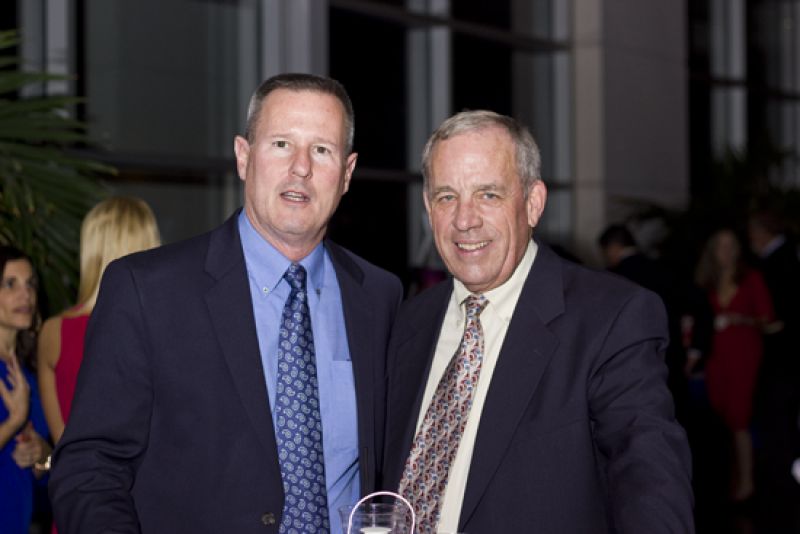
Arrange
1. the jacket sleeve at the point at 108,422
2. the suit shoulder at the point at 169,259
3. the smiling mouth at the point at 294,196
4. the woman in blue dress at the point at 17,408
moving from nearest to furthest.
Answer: the jacket sleeve at the point at 108,422
the suit shoulder at the point at 169,259
the smiling mouth at the point at 294,196
the woman in blue dress at the point at 17,408

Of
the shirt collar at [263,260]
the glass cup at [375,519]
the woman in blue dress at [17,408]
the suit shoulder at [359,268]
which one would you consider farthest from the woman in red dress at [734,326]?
the glass cup at [375,519]

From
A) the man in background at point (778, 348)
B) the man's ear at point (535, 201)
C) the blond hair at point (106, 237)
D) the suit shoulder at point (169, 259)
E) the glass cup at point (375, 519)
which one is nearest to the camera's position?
the glass cup at point (375, 519)

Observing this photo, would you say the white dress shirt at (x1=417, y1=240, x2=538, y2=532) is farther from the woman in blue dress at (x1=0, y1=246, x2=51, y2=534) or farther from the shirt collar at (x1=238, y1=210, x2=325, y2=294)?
the woman in blue dress at (x1=0, y1=246, x2=51, y2=534)

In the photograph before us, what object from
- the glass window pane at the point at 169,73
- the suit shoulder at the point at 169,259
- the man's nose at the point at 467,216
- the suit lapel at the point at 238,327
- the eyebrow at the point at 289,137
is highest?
the glass window pane at the point at 169,73

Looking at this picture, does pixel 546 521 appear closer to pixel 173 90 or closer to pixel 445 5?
pixel 173 90

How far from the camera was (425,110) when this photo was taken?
374 inches

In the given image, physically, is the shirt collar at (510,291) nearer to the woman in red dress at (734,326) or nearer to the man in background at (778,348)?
the man in background at (778,348)

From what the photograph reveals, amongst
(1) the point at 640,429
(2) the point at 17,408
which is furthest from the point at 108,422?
(2) the point at 17,408

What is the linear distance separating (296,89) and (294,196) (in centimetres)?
23

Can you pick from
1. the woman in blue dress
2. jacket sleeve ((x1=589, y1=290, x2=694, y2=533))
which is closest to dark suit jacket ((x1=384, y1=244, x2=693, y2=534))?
jacket sleeve ((x1=589, y1=290, x2=694, y2=533))

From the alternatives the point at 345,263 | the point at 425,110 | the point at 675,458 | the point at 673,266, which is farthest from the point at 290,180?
the point at 673,266

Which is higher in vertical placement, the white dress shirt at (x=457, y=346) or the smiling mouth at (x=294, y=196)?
the smiling mouth at (x=294, y=196)

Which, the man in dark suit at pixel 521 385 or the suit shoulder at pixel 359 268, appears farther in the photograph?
the suit shoulder at pixel 359 268

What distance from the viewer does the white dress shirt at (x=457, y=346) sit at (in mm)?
2346
